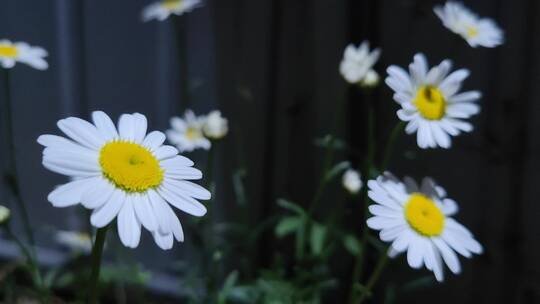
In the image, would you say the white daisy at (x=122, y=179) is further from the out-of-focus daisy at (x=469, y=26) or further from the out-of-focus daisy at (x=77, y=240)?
the out-of-focus daisy at (x=77, y=240)

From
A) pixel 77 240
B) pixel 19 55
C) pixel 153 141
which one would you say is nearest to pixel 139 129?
pixel 153 141

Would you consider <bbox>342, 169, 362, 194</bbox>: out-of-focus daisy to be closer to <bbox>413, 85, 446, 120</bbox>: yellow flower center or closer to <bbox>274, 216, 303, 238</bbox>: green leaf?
<bbox>274, 216, 303, 238</bbox>: green leaf

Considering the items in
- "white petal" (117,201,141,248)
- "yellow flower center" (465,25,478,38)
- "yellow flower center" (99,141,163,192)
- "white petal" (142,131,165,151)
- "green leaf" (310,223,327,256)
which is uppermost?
"yellow flower center" (465,25,478,38)

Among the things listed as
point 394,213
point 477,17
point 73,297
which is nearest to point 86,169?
point 394,213

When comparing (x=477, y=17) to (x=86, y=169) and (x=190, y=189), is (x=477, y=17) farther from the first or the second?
(x=86, y=169)

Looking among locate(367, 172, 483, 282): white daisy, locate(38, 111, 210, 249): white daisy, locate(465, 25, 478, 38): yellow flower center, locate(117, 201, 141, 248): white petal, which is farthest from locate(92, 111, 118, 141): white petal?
locate(465, 25, 478, 38): yellow flower center

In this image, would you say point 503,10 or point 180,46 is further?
point 180,46
